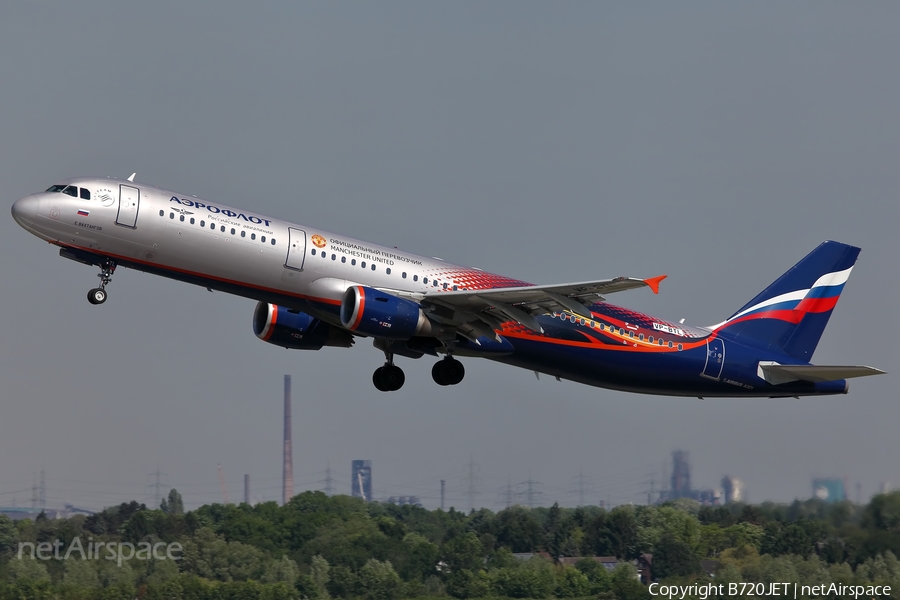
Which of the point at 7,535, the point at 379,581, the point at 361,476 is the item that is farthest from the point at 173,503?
the point at 361,476

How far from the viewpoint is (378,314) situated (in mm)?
35312

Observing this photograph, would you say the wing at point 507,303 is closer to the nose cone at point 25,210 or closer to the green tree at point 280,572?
the nose cone at point 25,210

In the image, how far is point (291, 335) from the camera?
40344mm

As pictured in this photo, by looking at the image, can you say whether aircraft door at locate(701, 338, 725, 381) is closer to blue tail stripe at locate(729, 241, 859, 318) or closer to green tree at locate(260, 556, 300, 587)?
blue tail stripe at locate(729, 241, 859, 318)

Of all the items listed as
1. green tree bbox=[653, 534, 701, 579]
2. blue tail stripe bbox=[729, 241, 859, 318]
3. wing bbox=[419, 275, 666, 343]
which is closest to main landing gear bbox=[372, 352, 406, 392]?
wing bbox=[419, 275, 666, 343]

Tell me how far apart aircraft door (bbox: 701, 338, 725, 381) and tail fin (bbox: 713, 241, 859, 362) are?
5.34 ft

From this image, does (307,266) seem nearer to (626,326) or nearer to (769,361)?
(626,326)

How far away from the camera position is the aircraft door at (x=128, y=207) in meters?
34.2

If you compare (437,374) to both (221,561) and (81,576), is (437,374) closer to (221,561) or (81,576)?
(81,576)

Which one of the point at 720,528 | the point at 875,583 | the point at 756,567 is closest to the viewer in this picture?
the point at 875,583

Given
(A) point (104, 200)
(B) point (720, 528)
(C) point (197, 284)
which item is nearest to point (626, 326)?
(C) point (197, 284)

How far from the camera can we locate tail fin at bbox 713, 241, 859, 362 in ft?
148

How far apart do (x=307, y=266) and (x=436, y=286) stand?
14.4 feet

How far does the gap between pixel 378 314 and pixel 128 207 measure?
799cm
